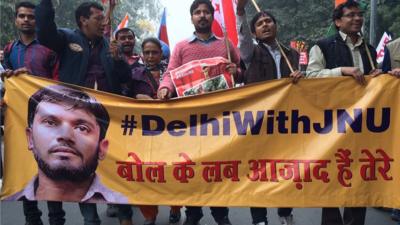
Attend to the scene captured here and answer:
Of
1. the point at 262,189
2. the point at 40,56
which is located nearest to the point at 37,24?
the point at 40,56

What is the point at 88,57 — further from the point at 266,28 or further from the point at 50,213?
the point at 266,28

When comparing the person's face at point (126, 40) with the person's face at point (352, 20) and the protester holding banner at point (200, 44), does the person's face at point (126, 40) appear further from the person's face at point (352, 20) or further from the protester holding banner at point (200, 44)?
the person's face at point (352, 20)

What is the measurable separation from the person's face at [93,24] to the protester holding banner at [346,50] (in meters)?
1.77

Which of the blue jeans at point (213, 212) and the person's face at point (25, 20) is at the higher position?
the person's face at point (25, 20)

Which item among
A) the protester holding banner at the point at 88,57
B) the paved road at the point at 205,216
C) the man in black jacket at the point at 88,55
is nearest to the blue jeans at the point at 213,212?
the paved road at the point at 205,216

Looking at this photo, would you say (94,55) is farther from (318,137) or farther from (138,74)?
(318,137)

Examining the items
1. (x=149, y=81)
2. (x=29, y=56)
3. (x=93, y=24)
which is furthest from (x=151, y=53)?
(x=29, y=56)

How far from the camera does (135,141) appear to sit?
156 inches

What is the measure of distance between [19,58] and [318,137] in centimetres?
264

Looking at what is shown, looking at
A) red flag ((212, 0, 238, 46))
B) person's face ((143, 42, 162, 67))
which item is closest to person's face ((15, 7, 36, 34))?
person's face ((143, 42, 162, 67))

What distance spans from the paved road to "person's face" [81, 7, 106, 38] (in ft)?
6.05

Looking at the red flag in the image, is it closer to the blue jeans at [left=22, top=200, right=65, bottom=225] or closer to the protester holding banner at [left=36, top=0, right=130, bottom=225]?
the protester holding banner at [left=36, top=0, right=130, bottom=225]

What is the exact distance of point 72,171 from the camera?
156 inches

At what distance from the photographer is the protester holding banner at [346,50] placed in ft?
13.1
